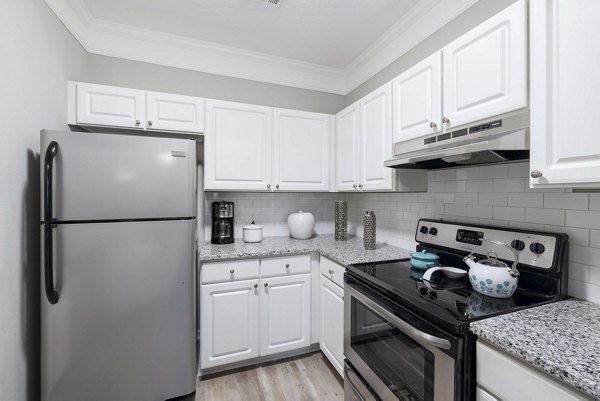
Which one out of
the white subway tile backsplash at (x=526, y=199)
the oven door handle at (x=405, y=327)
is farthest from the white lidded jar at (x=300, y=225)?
the white subway tile backsplash at (x=526, y=199)

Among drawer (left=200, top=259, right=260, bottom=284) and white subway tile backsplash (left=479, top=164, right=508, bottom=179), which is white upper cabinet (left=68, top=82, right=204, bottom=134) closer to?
drawer (left=200, top=259, right=260, bottom=284)

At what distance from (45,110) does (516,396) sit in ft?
8.33

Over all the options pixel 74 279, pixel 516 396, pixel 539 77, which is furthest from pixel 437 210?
pixel 74 279

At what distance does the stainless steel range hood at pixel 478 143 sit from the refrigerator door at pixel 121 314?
1.43m

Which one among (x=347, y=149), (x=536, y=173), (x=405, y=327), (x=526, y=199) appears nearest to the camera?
(x=536, y=173)

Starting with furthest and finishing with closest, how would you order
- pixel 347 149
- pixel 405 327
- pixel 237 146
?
pixel 347 149 < pixel 237 146 < pixel 405 327

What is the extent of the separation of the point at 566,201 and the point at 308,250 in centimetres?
149

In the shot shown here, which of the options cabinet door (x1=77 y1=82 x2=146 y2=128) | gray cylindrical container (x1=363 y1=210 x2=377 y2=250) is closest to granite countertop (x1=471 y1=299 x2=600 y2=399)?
gray cylindrical container (x1=363 y1=210 x2=377 y2=250)

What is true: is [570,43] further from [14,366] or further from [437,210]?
[14,366]

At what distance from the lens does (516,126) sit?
3.31 ft

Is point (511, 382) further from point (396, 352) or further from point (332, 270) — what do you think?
point (332, 270)

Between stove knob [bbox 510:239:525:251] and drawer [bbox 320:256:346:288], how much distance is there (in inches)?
35.4

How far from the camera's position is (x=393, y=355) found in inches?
46.8

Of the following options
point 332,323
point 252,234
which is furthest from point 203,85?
point 332,323
